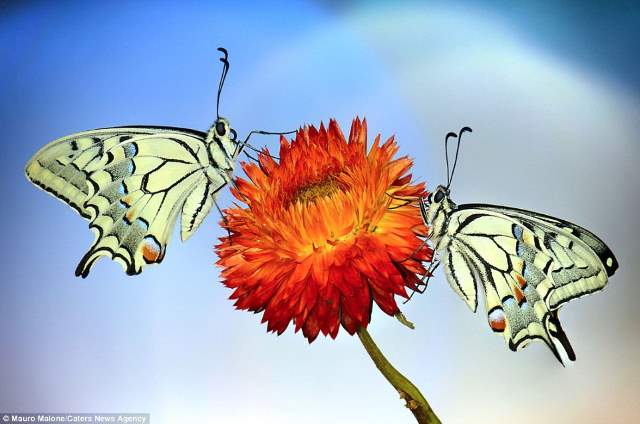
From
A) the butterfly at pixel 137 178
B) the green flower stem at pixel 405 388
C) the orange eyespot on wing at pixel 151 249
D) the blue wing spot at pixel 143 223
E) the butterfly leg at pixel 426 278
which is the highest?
the butterfly at pixel 137 178

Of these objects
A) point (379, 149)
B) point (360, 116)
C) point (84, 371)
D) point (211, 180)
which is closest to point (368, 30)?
point (360, 116)

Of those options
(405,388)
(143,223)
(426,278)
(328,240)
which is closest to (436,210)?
(426,278)

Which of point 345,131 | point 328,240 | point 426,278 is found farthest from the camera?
point 345,131

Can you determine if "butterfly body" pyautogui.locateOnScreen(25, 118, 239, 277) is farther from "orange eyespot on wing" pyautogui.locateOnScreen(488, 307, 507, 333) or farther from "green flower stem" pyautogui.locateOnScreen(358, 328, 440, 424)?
"orange eyespot on wing" pyautogui.locateOnScreen(488, 307, 507, 333)

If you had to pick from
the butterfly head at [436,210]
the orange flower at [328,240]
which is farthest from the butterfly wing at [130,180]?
the butterfly head at [436,210]

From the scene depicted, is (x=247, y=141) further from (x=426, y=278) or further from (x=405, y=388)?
(x=405, y=388)

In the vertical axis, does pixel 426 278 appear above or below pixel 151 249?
below

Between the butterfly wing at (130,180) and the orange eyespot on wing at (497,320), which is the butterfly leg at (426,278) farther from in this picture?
the butterfly wing at (130,180)
